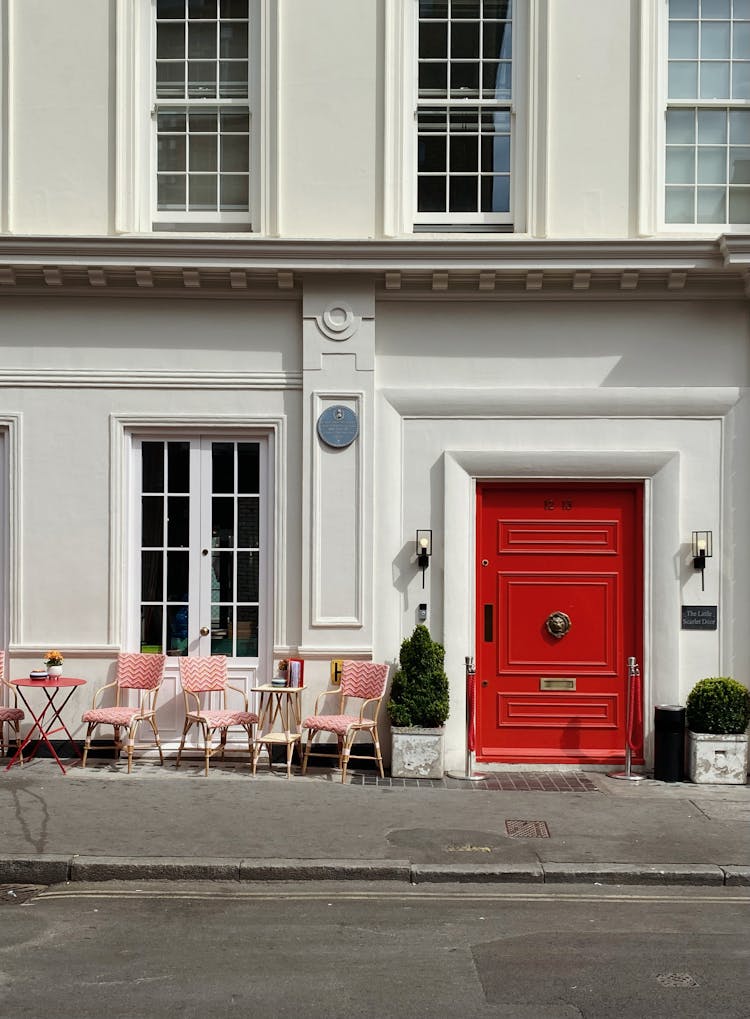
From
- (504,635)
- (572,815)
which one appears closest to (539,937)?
(572,815)

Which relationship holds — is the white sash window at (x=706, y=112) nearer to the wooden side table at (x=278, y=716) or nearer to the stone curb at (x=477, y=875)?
the wooden side table at (x=278, y=716)

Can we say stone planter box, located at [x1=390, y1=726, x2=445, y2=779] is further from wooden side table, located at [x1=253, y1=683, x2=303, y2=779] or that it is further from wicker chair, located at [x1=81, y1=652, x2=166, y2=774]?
wicker chair, located at [x1=81, y1=652, x2=166, y2=774]

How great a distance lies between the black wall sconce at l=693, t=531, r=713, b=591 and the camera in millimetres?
9516

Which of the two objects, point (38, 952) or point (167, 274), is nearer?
point (38, 952)

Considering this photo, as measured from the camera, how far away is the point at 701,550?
9500 millimetres

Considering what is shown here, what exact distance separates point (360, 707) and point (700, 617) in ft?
11.0

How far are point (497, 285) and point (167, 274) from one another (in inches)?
124

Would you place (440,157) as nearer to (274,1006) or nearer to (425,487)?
(425,487)

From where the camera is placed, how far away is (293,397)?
32.2ft

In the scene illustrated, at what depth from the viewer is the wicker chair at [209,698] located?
9273 mm

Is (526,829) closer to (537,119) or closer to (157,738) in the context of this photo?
(157,738)

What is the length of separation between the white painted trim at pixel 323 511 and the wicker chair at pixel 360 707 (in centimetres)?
44

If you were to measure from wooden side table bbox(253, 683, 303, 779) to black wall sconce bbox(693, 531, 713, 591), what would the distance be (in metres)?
3.93

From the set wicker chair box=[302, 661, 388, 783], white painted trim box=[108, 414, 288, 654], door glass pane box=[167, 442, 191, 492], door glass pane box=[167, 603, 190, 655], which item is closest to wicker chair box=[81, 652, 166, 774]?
white painted trim box=[108, 414, 288, 654]
